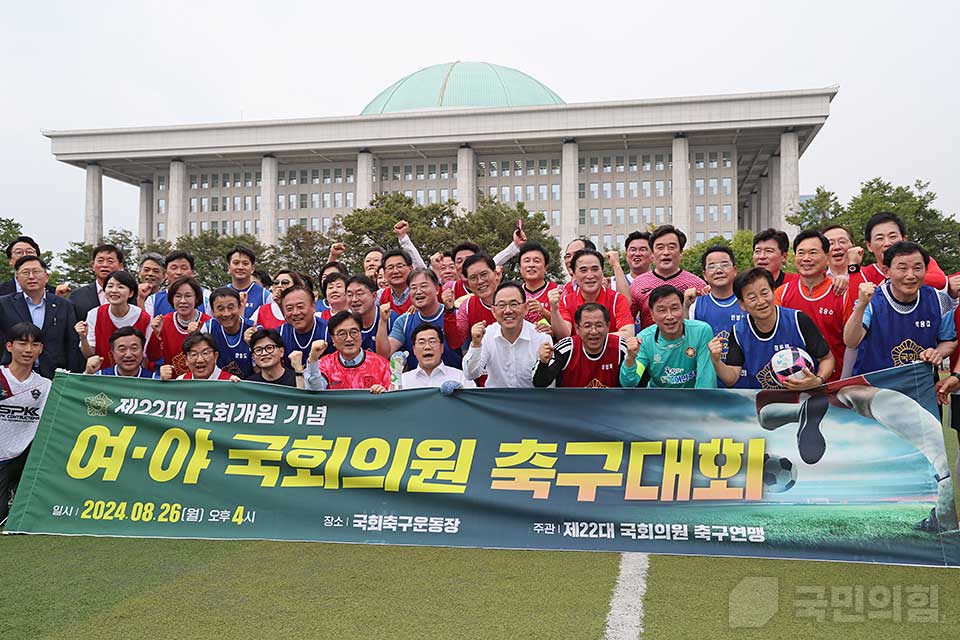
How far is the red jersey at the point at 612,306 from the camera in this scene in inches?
243

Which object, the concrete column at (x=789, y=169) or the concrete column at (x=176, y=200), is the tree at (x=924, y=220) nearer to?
the concrete column at (x=789, y=169)

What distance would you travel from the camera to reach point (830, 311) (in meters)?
5.75

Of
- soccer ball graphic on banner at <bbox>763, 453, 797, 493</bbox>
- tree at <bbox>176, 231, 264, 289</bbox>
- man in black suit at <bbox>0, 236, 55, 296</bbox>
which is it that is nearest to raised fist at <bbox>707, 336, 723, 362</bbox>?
soccer ball graphic on banner at <bbox>763, 453, 797, 493</bbox>

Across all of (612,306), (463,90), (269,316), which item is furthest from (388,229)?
(463,90)

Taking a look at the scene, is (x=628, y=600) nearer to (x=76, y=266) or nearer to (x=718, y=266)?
(x=718, y=266)

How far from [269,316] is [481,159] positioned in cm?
6602

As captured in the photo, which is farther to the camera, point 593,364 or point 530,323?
point 530,323

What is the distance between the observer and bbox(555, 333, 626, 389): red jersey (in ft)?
17.9

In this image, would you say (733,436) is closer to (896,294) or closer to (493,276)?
(896,294)

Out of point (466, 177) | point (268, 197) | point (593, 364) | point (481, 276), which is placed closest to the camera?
point (593, 364)

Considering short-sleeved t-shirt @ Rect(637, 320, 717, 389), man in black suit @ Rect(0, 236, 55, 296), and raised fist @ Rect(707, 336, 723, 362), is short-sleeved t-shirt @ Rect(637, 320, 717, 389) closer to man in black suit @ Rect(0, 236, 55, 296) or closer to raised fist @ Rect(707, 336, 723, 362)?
raised fist @ Rect(707, 336, 723, 362)

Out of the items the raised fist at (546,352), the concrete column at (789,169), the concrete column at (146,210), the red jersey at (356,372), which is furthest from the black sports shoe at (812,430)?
the concrete column at (146,210)

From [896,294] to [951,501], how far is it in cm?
153

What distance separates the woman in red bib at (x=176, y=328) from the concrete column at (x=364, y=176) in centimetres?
6085
